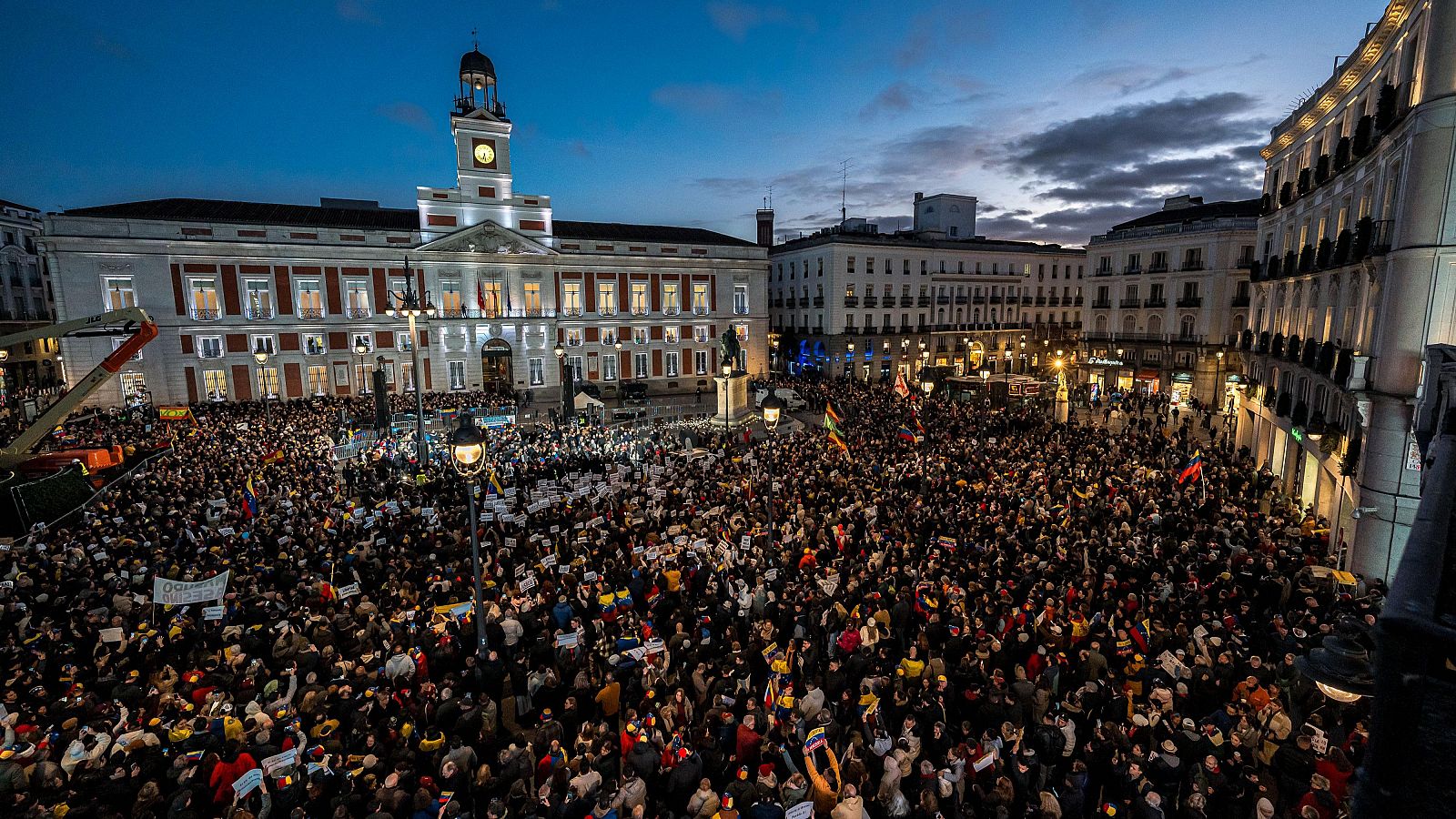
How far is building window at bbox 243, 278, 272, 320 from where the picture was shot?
41312 mm

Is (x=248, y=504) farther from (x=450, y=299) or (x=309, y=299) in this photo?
(x=309, y=299)

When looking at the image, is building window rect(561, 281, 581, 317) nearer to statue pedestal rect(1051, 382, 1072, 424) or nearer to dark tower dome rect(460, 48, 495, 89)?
dark tower dome rect(460, 48, 495, 89)

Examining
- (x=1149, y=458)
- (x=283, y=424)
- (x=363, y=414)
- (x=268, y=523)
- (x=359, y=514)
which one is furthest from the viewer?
(x=363, y=414)

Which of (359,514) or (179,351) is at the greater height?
(179,351)

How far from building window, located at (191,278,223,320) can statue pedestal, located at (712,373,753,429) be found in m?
33.2

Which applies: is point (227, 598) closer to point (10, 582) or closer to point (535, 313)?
point (10, 582)

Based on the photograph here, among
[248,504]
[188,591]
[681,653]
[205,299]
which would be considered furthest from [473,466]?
[205,299]

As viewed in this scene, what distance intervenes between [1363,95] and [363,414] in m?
39.5

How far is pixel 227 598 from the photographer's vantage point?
12.4 metres

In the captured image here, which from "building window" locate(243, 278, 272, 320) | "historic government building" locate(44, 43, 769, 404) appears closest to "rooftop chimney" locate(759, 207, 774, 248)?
"historic government building" locate(44, 43, 769, 404)

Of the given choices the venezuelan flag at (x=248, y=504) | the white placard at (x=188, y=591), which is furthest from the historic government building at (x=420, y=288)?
the white placard at (x=188, y=591)

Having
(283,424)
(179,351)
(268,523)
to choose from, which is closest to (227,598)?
(268,523)

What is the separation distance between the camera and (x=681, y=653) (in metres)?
10.2

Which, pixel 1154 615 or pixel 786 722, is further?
pixel 1154 615
